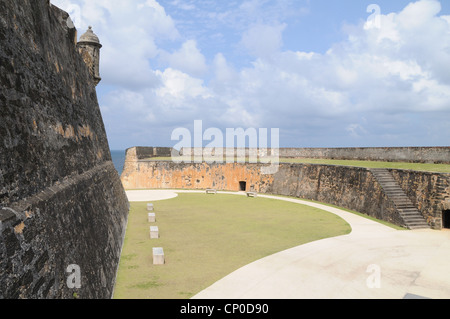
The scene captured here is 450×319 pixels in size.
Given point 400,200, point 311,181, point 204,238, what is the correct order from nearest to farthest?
point 204,238 → point 400,200 → point 311,181

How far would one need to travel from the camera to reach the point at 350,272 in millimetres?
9312

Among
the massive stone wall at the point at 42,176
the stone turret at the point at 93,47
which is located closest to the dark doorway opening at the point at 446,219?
the massive stone wall at the point at 42,176

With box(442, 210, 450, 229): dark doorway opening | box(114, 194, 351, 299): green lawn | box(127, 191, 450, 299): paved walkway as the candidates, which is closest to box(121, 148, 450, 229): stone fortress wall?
box(442, 210, 450, 229): dark doorway opening

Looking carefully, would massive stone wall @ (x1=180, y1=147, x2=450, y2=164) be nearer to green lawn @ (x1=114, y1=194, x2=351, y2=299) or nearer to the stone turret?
green lawn @ (x1=114, y1=194, x2=351, y2=299)

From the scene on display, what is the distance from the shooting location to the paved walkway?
788 cm

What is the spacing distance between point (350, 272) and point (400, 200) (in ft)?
28.4

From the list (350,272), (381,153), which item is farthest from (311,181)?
(350,272)

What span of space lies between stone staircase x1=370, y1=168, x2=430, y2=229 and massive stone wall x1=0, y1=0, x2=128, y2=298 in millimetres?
12717

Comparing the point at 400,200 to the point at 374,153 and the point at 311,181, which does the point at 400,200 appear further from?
the point at 374,153

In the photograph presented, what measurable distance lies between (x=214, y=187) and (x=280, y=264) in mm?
19575

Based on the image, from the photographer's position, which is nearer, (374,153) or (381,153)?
(381,153)
